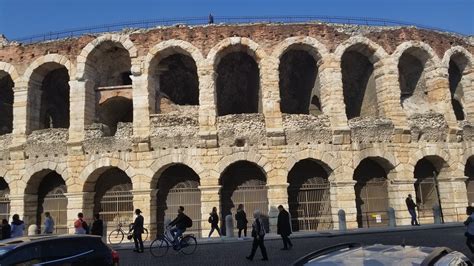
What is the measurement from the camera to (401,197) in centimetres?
1680

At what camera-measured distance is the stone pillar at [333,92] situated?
16891 mm

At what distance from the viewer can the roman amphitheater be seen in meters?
16.5

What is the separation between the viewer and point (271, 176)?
16.3 m

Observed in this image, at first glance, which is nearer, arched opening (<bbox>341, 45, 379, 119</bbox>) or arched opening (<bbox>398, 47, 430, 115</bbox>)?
arched opening (<bbox>398, 47, 430, 115</bbox>)

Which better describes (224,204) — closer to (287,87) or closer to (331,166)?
(331,166)

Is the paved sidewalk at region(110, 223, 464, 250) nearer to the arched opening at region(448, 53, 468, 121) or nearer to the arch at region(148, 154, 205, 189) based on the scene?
the arch at region(148, 154, 205, 189)

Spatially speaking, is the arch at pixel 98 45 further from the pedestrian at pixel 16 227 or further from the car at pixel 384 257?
the car at pixel 384 257

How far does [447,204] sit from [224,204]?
32.2 ft

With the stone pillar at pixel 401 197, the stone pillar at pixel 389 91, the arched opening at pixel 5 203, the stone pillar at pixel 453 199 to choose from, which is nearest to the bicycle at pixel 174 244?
the stone pillar at pixel 401 197

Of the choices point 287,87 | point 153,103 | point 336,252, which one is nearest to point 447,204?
point 287,87

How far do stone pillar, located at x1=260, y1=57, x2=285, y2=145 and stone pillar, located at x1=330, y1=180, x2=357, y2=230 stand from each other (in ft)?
9.82

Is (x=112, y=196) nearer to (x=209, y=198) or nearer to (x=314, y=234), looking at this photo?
(x=209, y=198)

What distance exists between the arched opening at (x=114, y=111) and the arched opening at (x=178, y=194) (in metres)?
3.49

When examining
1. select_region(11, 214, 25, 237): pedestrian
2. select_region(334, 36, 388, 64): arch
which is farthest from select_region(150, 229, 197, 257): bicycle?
select_region(334, 36, 388, 64): arch
